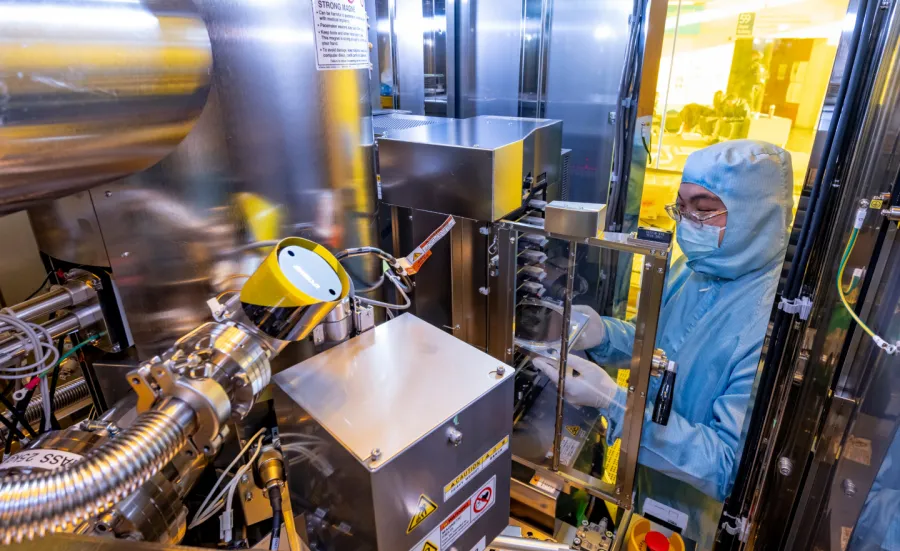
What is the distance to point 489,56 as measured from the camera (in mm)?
2150

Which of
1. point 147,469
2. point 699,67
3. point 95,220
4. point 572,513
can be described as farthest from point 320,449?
point 699,67

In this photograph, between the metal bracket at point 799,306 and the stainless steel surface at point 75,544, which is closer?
the stainless steel surface at point 75,544

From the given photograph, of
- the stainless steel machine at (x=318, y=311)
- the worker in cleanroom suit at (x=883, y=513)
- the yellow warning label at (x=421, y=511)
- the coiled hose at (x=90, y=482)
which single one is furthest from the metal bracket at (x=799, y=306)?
the coiled hose at (x=90, y=482)

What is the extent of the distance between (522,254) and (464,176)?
0.72 ft

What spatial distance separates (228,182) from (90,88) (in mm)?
242

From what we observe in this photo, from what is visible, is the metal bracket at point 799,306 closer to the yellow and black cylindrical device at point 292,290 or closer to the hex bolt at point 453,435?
the hex bolt at point 453,435

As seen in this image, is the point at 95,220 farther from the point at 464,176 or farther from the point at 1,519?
the point at 464,176

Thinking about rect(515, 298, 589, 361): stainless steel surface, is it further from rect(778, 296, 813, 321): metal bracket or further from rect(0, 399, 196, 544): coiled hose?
rect(0, 399, 196, 544): coiled hose

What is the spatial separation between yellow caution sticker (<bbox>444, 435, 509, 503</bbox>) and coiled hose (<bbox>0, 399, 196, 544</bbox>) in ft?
1.11

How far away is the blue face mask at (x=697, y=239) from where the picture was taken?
1.35m

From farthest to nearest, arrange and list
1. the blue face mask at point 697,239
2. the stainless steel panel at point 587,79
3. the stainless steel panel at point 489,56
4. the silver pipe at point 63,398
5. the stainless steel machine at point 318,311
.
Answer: the stainless steel panel at point 489,56
the stainless steel panel at point 587,79
the blue face mask at point 697,239
the silver pipe at point 63,398
the stainless steel machine at point 318,311

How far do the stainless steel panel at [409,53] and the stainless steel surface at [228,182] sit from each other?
142 centimetres

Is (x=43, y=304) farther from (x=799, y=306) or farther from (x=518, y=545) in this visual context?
(x=799, y=306)

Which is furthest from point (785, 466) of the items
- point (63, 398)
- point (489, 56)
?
point (489, 56)
